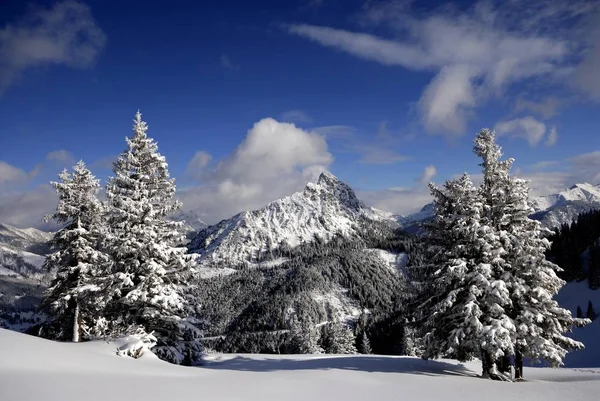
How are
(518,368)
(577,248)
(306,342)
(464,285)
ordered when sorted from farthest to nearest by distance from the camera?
1. (577,248)
2. (306,342)
3. (518,368)
4. (464,285)

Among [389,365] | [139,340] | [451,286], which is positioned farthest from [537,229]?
[139,340]

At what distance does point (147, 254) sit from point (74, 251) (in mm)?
5765

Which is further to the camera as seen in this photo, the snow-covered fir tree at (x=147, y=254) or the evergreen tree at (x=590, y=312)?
the evergreen tree at (x=590, y=312)

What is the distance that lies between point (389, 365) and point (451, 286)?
610 centimetres

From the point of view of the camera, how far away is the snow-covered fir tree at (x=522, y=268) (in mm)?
20328

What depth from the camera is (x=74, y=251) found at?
81.0 feet

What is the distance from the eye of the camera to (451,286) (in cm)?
2255

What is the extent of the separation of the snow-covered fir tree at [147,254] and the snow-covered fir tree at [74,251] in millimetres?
2568

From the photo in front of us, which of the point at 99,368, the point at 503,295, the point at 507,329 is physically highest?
the point at 503,295

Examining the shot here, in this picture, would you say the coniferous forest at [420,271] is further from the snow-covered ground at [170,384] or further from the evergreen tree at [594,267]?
the evergreen tree at [594,267]

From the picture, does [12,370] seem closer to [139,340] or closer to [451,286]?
[139,340]

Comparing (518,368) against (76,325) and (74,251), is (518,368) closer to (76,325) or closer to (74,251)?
(76,325)

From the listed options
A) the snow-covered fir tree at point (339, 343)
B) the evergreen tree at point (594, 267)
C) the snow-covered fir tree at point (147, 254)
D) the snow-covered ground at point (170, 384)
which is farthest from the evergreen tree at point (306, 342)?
the evergreen tree at point (594, 267)

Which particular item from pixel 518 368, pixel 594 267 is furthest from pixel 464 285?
pixel 594 267
